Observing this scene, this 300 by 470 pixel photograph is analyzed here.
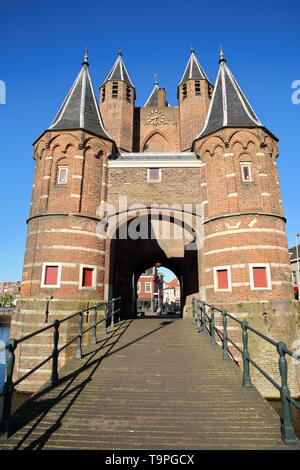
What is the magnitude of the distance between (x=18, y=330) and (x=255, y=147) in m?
13.8

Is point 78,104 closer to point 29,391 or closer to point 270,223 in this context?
point 270,223

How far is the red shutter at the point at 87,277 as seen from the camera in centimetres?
1317

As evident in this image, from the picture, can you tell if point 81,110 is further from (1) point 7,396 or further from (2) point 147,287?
(2) point 147,287

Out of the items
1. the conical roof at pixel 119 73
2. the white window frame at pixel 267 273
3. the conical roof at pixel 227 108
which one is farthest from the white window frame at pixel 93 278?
the conical roof at pixel 119 73

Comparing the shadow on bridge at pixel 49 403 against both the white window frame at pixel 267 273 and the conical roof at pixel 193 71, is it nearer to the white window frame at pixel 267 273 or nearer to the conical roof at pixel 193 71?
the white window frame at pixel 267 273

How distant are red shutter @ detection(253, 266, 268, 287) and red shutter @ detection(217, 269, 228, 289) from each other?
46.8 inches

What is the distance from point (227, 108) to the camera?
51.2ft

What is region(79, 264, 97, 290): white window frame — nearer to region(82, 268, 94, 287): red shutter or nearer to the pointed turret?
region(82, 268, 94, 287): red shutter

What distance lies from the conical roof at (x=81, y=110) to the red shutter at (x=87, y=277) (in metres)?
7.04

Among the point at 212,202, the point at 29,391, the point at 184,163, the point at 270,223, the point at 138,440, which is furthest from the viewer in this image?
the point at 184,163

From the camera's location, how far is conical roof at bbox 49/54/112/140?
1498cm

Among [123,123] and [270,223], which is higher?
[123,123]

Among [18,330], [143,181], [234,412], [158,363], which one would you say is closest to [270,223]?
[143,181]

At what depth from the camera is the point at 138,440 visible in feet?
12.3
